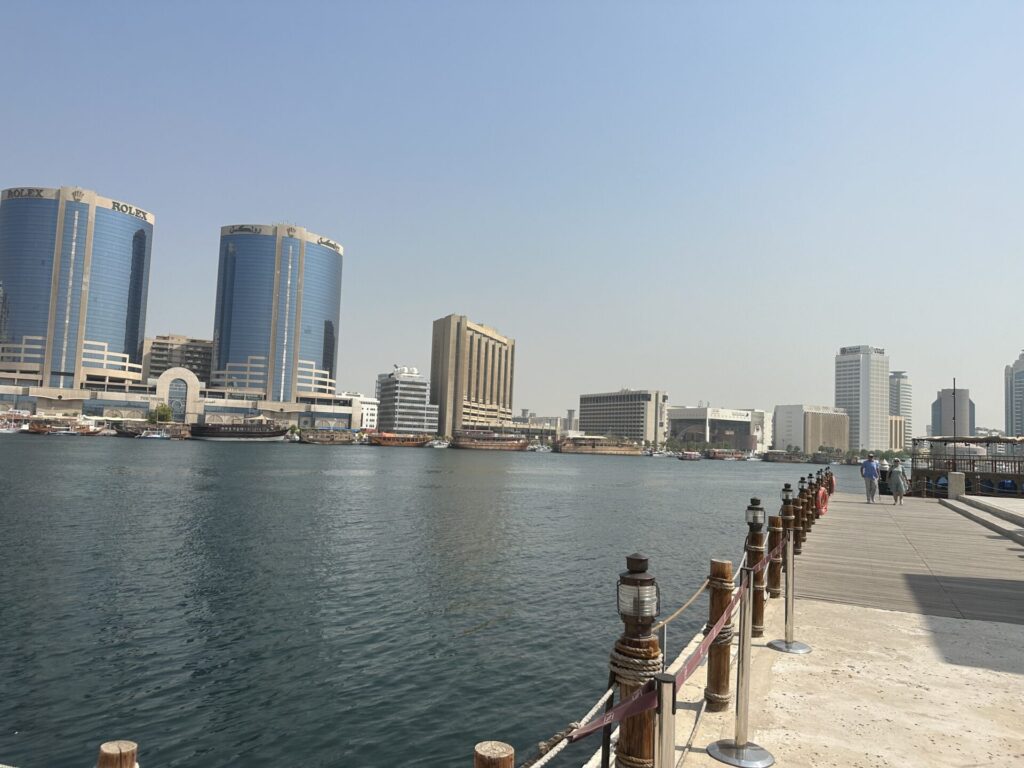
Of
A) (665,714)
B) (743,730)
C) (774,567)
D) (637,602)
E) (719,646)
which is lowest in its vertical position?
(743,730)

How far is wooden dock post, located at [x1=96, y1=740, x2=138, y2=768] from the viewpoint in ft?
10.2

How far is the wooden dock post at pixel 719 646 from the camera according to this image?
657 centimetres

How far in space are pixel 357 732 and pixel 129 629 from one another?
28.6ft

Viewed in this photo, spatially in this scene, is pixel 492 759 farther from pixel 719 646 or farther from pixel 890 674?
pixel 890 674

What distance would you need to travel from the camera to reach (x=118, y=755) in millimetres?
3158

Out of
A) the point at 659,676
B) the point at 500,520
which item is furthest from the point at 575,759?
the point at 500,520

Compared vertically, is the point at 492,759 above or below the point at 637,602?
below

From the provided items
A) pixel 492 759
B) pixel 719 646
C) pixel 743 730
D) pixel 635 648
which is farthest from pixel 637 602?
pixel 719 646

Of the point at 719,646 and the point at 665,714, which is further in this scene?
the point at 719,646

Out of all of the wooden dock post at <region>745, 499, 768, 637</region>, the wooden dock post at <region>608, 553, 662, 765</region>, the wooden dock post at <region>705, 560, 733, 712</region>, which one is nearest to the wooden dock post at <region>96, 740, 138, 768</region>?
the wooden dock post at <region>608, 553, 662, 765</region>

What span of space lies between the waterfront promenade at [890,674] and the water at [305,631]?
4211 mm

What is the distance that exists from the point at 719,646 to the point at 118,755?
5.57m

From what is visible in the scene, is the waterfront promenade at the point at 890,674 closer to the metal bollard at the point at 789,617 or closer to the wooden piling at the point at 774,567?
A: the metal bollard at the point at 789,617

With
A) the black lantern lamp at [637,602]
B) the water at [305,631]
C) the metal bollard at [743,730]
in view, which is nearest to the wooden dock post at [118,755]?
the black lantern lamp at [637,602]
